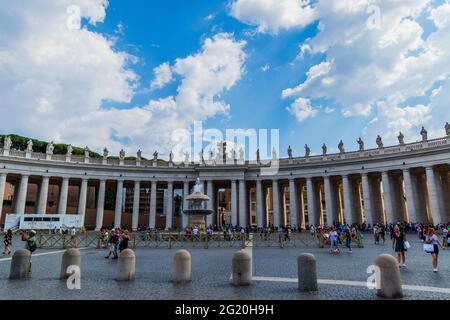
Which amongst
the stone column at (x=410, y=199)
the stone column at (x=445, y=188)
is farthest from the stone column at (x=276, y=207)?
the stone column at (x=445, y=188)

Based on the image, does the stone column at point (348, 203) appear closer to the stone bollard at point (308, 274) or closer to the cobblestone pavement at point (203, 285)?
the cobblestone pavement at point (203, 285)

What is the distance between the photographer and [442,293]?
9922mm

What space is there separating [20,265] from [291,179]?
53380 mm

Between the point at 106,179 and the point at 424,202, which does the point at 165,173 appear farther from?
the point at 424,202

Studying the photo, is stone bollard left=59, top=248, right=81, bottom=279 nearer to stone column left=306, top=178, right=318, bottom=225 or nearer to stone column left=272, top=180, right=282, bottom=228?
stone column left=272, top=180, right=282, bottom=228

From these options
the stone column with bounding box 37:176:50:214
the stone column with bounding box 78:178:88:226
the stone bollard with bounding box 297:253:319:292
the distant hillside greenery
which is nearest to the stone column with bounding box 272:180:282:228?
the stone column with bounding box 78:178:88:226

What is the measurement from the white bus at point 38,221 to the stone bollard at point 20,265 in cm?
4150

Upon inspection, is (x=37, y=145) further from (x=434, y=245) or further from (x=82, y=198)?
(x=434, y=245)

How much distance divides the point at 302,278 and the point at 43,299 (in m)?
7.99

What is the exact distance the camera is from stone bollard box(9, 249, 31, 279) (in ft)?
41.9

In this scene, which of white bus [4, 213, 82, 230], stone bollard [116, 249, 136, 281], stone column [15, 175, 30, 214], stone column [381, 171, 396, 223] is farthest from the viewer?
stone column [15, 175, 30, 214]

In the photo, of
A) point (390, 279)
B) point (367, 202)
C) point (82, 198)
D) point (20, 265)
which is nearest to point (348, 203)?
point (367, 202)

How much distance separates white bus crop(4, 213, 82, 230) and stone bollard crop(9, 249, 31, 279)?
41.5m
